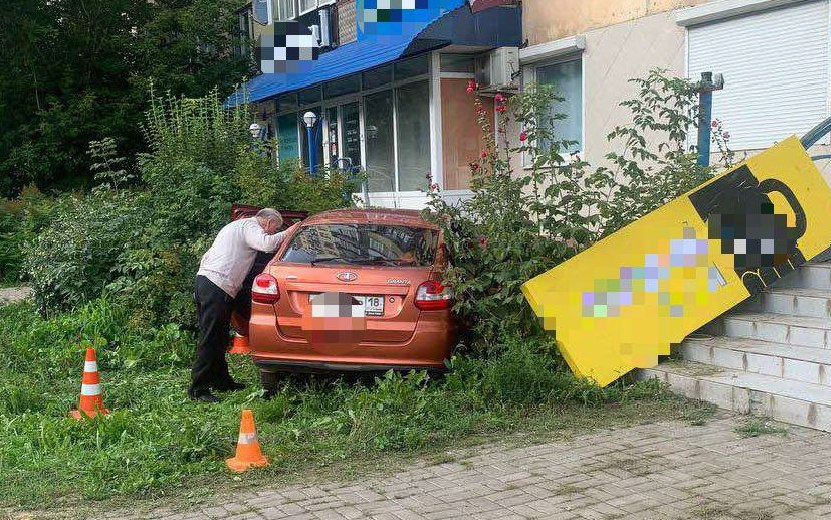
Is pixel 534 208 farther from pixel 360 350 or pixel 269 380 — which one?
pixel 269 380

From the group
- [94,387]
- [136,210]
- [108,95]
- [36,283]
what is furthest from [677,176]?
[108,95]

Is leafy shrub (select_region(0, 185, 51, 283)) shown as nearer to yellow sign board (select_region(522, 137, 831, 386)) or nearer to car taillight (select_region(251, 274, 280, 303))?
car taillight (select_region(251, 274, 280, 303))

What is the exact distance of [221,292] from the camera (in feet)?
23.7

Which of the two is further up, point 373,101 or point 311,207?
point 373,101

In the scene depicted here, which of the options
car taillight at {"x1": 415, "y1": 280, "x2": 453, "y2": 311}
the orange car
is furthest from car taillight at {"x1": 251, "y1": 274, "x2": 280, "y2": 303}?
car taillight at {"x1": 415, "y1": 280, "x2": 453, "y2": 311}

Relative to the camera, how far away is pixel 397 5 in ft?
48.9

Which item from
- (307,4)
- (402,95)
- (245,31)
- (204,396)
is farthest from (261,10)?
(204,396)

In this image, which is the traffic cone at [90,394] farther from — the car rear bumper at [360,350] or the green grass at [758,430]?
the green grass at [758,430]

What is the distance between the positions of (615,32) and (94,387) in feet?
29.5

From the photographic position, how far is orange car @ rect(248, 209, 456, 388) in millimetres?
6539

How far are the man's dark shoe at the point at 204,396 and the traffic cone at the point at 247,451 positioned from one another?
194cm

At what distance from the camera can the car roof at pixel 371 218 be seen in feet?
24.3

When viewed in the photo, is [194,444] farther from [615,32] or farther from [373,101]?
[373,101]

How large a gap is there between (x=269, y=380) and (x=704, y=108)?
4.80 metres
